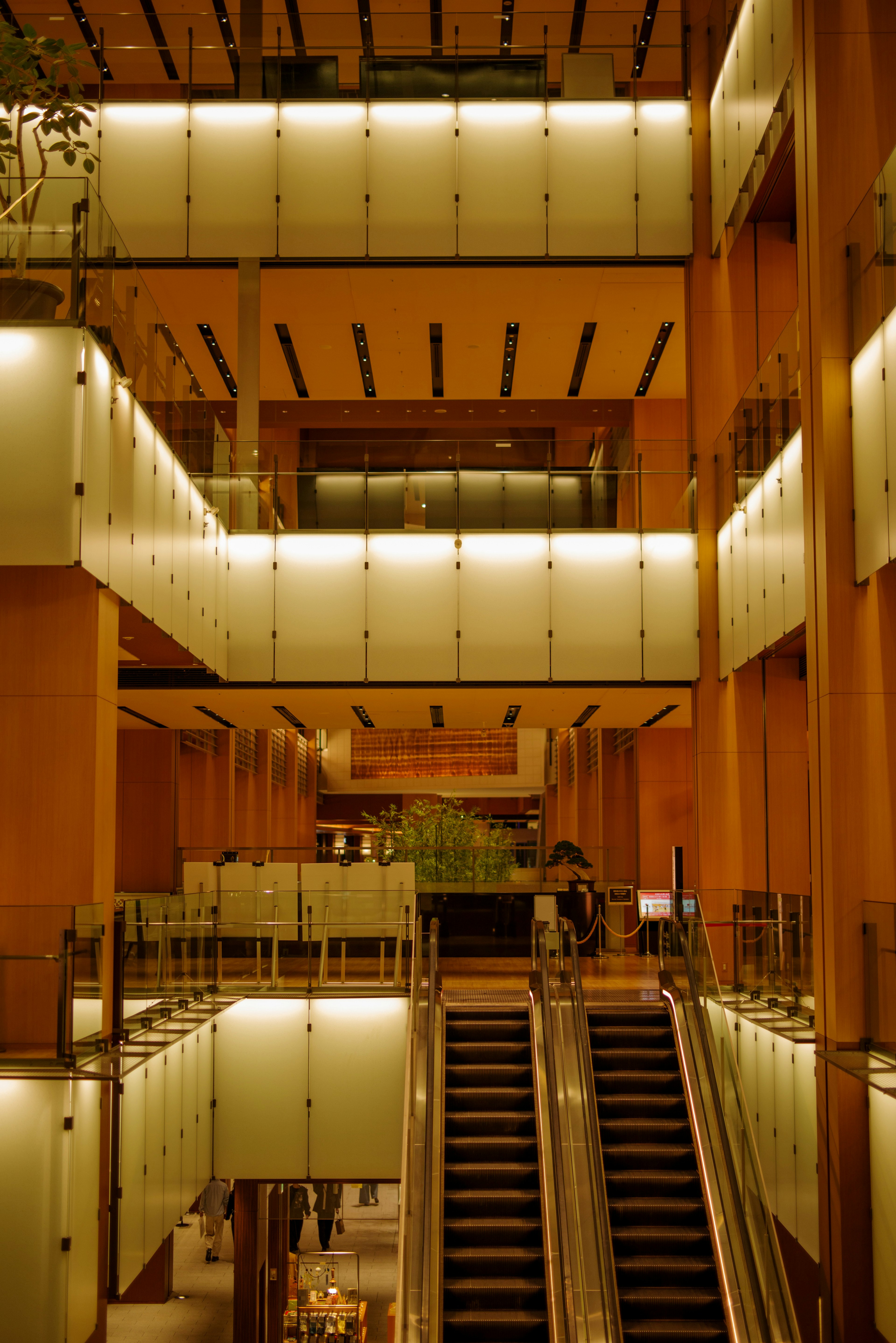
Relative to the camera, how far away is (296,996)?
1269 cm

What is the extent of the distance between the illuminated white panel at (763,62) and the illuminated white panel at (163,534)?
6578 millimetres

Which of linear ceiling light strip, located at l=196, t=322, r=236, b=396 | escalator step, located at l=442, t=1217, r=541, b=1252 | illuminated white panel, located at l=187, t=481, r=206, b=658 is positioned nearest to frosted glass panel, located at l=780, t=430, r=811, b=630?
escalator step, located at l=442, t=1217, r=541, b=1252

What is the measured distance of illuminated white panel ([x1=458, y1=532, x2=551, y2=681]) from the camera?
1466 centimetres

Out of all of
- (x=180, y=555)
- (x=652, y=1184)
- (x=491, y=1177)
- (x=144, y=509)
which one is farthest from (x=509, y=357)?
(x=652, y=1184)

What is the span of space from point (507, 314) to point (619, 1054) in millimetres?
9576

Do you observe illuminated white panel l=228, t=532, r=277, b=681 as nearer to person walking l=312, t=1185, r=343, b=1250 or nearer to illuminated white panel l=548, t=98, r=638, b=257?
illuminated white panel l=548, t=98, r=638, b=257

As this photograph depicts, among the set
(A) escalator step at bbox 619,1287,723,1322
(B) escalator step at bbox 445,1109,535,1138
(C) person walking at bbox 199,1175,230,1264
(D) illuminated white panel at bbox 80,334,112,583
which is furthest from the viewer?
(C) person walking at bbox 199,1175,230,1264

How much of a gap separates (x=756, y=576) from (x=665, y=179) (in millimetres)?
5855

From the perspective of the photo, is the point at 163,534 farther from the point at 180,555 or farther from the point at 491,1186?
the point at 491,1186

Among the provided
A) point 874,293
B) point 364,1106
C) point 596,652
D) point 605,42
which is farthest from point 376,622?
point 605,42

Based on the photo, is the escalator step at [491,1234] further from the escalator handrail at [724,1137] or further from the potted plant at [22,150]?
the potted plant at [22,150]

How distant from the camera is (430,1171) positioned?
354 inches

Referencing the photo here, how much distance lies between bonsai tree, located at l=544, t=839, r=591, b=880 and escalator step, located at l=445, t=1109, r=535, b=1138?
23.8 ft

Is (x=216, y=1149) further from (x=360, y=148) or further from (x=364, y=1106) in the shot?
(x=360, y=148)
